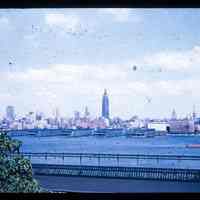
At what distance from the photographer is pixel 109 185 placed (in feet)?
6.56

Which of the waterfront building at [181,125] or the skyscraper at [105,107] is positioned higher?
the skyscraper at [105,107]

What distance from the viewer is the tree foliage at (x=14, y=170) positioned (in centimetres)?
203

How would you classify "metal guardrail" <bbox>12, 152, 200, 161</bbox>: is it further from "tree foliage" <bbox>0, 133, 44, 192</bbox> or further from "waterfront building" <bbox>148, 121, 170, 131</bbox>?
"waterfront building" <bbox>148, 121, 170, 131</bbox>

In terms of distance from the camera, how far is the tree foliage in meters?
2.03

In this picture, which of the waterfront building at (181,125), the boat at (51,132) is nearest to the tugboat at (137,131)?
the waterfront building at (181,125)

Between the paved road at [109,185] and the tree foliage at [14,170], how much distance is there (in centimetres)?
7

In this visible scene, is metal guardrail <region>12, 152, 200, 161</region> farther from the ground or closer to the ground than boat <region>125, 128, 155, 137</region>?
closer to the ground

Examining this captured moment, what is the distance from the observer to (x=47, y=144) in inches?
82.3

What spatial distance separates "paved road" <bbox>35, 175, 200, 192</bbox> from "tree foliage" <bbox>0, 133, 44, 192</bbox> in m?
0.07

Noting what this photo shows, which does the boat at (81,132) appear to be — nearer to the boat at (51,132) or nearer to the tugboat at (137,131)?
the boat at (51,132)

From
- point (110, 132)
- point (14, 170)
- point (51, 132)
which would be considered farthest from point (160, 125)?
point (14, 170)

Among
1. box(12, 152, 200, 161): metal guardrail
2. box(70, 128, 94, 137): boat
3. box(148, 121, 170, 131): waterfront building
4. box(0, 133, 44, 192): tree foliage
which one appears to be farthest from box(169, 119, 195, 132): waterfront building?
box(0, 133, 44, 192): tree foliage
